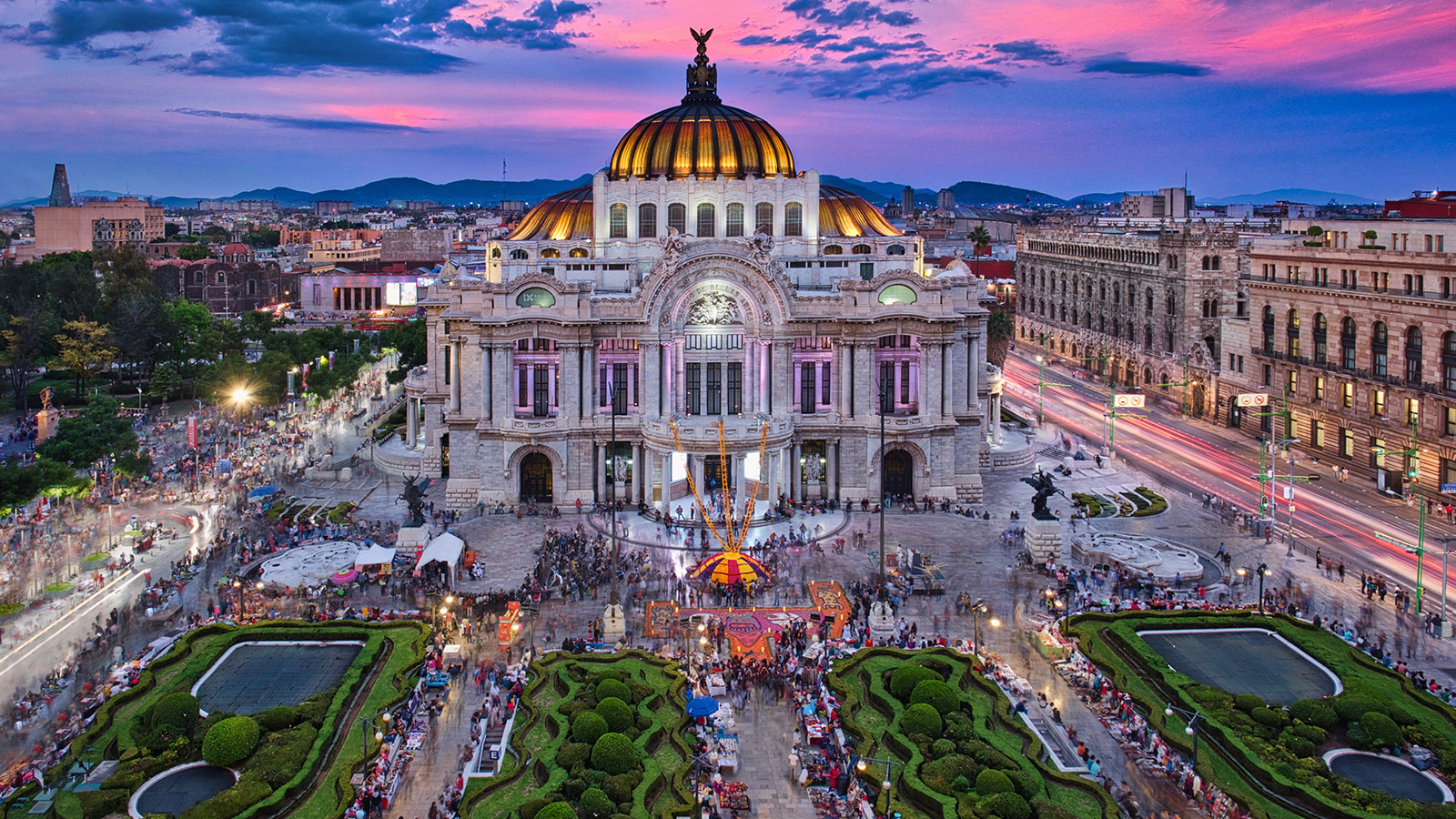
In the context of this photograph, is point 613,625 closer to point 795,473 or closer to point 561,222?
point 795,473

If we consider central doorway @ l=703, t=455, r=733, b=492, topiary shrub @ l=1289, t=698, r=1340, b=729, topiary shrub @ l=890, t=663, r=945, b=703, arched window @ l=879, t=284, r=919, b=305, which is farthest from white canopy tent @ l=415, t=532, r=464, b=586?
topiary shrub @ l=1289, t=698, r=1340, b=729

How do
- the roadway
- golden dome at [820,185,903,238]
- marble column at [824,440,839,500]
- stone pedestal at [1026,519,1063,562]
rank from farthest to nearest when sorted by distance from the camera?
golden dome at [820,185,903,238]
marble column at [824,440,839,500]
the roadway
stone pedestal at [1026,519,1063,562]

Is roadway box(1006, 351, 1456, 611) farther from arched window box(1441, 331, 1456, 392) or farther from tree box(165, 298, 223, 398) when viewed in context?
tree box(165, 298, 223, 398)

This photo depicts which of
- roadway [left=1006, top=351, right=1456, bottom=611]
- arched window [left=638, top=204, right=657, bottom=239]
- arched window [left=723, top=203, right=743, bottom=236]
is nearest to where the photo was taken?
roadway [left=1006, top=351, right=1456, bottom=611]

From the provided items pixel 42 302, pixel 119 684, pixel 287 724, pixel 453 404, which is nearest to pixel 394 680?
pixel 287 724

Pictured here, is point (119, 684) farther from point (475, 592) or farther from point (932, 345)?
point (932, 345)

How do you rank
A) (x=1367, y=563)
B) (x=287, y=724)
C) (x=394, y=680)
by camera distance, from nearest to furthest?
(x=287, y=724) → (x=394, y=680) → (x=1367, y=563)

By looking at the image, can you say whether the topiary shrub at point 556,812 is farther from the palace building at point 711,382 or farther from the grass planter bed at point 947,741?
the palace building at point 711,382

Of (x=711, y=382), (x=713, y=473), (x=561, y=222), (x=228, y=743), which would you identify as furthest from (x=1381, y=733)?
(x=561, y=222)
